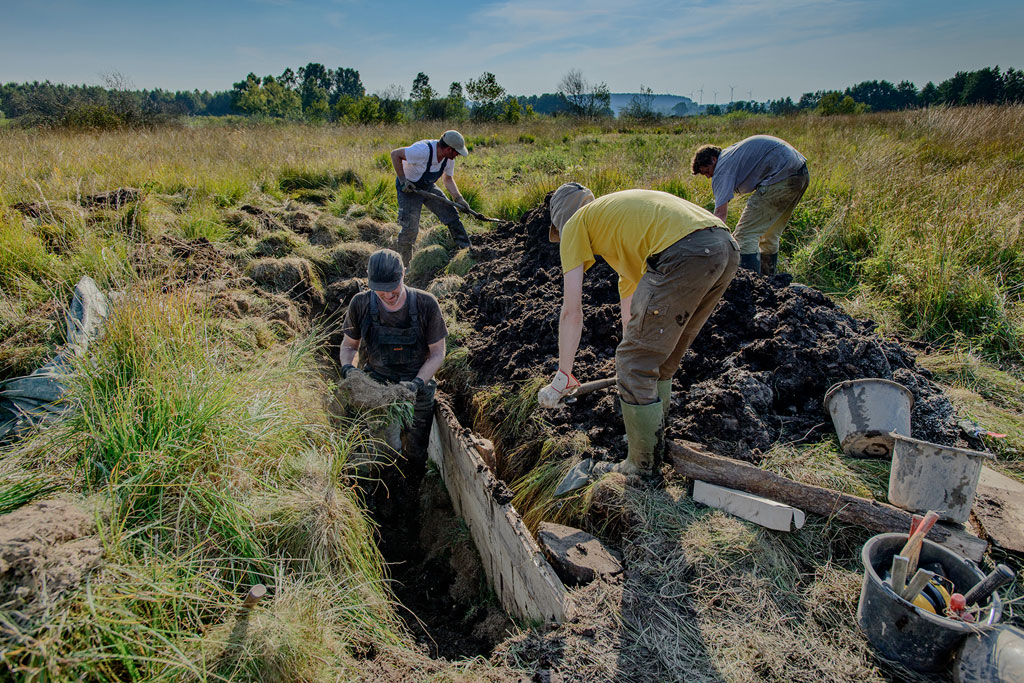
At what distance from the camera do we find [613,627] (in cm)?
225

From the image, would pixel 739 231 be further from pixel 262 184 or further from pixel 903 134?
pixel 903 134

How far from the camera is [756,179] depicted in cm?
484

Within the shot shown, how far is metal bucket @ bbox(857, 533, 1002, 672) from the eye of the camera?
6.01 ft

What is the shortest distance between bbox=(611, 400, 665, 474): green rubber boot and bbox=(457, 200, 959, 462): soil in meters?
0.31

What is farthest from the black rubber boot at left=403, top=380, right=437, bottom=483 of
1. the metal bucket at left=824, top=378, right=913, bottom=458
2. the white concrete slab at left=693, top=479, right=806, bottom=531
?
the metal bucket at left=824, top=378, right=913, bottom=458

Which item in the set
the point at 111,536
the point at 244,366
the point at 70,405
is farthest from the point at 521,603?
the point at 70,405

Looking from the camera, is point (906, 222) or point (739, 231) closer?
point (739, 231)

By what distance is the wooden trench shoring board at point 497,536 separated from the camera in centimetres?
251

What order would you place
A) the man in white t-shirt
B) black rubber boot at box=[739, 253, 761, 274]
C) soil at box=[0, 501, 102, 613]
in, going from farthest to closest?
the man in white t-shirt
black rubber boot at box=[739, 253, 761, 274]
soil at box=[0, 501, 102, 613]

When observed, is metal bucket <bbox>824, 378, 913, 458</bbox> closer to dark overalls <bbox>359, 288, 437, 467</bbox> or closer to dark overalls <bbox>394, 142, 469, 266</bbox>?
dark overalls <bbox>359, 288, 437, 467</bbox>

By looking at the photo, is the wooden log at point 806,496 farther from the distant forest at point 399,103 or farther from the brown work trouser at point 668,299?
the distant forest at point 399,103

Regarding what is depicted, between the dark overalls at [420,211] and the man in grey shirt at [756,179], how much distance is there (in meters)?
3.30

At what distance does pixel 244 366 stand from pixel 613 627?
2724 millimetres

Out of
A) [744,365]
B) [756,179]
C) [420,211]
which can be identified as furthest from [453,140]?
[744,365]
